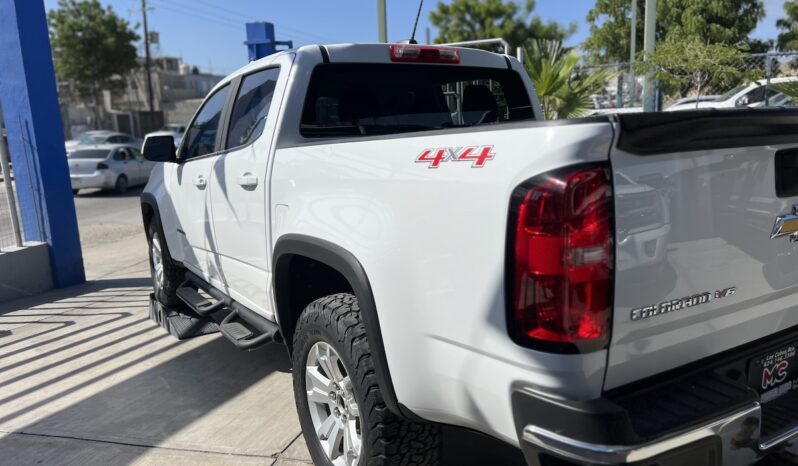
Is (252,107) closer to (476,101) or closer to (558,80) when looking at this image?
(476,101)

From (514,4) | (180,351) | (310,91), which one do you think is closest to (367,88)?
(310,91)

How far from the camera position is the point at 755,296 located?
210 centimetres

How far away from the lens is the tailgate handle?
2.02m

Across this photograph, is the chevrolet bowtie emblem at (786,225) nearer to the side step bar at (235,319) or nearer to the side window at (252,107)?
the side step bar at (235,319)

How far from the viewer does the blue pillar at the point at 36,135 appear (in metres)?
6.36

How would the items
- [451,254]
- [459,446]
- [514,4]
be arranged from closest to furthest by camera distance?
[451,254] < [459,446] < [514,4]

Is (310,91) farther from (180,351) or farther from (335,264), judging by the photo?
(180,351)

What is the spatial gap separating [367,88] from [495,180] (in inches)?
74.5

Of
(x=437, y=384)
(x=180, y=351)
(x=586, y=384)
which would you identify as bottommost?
(x=180, y=351)

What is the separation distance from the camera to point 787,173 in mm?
2047

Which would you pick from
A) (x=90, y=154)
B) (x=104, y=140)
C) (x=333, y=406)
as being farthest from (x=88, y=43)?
(x=333, y=406)

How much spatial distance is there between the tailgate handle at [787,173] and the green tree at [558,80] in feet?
23.9

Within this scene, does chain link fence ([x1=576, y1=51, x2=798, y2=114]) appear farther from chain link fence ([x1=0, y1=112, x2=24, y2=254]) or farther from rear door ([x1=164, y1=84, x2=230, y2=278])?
chain link fence ([x1=0, y1=112, x2=24, y2=254])

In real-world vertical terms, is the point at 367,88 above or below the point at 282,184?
above
